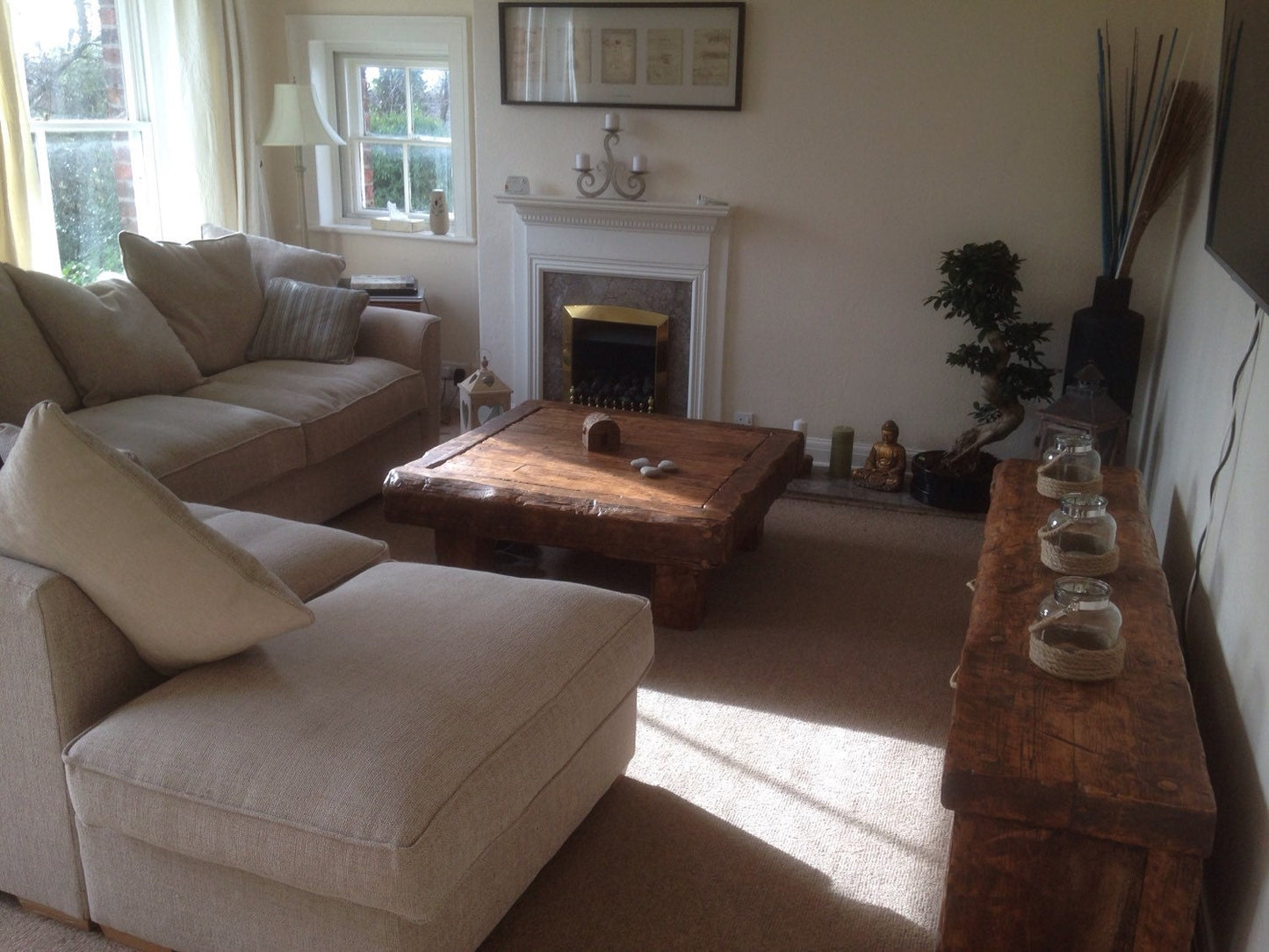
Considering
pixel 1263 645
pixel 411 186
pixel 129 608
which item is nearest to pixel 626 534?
pixel 129 608

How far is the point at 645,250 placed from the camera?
4.62 meters

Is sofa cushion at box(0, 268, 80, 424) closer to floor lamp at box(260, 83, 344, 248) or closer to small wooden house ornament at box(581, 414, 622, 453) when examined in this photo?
small wooden house ornament at box(581, 414, 622, 453)

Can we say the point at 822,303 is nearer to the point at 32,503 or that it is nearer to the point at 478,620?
the point at 478,620

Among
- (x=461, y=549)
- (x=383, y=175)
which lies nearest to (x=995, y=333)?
(x=461, y=549)

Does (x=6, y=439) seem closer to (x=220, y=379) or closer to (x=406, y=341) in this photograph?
(x=220, y=379)

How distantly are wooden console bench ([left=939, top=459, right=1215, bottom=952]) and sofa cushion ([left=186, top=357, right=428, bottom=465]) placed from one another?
2.46 metres

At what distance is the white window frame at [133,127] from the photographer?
439 cm

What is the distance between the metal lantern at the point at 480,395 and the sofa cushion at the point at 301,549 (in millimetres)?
1465

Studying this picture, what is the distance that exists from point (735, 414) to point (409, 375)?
1.38 metres

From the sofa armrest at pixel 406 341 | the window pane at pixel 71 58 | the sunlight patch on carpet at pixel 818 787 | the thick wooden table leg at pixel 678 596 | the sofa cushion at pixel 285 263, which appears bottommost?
the sunlight patch on carpet at pixel 818 787

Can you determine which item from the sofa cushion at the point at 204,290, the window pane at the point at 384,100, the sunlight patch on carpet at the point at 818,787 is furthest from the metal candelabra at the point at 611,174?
the sunlight patch on carpet at the point at 818,787

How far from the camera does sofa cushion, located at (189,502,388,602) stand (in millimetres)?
2293

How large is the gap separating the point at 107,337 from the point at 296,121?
5.71 feet

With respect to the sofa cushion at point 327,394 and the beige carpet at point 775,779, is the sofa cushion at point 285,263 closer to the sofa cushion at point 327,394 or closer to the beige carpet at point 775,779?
the sofa cushion at point 327,394
